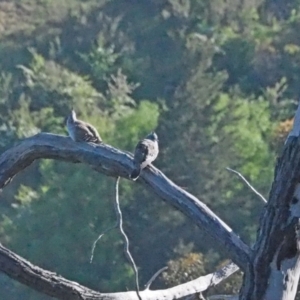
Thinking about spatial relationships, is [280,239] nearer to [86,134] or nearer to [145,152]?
[145,152]

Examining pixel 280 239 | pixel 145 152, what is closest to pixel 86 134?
pixel 145 152

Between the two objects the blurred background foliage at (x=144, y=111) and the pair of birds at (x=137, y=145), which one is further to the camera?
the blurred background foliage at (x=144, y=111)

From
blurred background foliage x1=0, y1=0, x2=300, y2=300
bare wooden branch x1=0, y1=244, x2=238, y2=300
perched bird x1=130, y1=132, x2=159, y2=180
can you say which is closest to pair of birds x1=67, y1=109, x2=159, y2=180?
perched bird x1=130, y1=132, x2=159, y2=180

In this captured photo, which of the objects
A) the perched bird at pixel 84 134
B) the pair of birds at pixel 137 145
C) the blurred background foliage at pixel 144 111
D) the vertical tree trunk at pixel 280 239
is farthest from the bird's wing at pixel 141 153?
the blurred background foliage at pixel 144 111

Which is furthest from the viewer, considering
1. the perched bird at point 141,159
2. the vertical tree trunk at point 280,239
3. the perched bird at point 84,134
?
the perched bird at point 84,134

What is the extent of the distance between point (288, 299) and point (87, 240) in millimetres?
10228

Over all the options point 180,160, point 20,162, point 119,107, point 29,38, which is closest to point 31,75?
point 119,107

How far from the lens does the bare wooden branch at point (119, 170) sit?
2.48 metres

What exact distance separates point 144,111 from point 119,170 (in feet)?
38.0

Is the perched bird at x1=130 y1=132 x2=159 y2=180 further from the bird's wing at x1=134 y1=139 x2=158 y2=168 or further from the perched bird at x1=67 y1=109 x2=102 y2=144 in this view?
the perched bird at x1=67 y1=109 x2=102 y2=144

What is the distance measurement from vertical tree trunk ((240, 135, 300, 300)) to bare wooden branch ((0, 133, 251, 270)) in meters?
0.05

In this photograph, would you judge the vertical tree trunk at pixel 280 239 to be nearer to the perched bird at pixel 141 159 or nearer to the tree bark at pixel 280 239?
the tree bark at pixel 280 239

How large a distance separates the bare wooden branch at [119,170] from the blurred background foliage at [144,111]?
717 centimetres

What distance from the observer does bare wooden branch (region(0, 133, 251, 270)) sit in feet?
8.15
